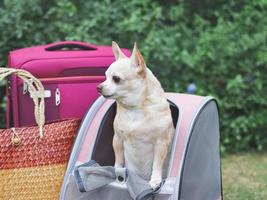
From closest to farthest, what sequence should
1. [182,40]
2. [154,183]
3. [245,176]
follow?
[154,183], [245,176], [182,40]

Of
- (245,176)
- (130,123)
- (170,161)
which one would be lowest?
(245,176)

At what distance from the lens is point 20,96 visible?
221cm

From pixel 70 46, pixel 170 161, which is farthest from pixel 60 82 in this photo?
pixel 170 161

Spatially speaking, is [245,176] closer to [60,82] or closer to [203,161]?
[203,161]

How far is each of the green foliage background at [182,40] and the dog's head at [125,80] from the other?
144 centimetres

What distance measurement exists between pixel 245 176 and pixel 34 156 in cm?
145

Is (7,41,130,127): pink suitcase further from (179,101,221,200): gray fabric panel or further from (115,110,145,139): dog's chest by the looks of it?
(179,101,221,200): gray fabric panel

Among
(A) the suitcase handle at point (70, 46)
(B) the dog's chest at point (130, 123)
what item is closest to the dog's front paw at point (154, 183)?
(B) the dog's chest at point (130, 123)

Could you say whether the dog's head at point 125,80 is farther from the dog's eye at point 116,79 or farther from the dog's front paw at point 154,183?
the dog's front paw at point 154,183

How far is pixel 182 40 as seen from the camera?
3.60 meters

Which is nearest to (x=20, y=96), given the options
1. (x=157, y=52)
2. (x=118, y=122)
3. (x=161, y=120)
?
(x=118, y=122)

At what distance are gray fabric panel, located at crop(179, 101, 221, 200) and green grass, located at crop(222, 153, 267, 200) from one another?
2.53 ft

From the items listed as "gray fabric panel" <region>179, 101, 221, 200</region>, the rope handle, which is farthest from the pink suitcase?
"gray fabric panel" <region>179, 101, 221, 200</region>

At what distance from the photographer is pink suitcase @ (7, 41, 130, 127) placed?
2184mm
